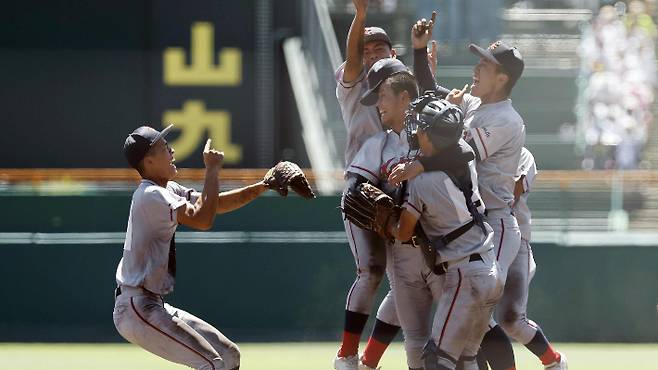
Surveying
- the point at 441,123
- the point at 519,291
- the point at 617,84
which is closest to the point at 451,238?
the point at 441,123

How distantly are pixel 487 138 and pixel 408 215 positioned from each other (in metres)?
0.93

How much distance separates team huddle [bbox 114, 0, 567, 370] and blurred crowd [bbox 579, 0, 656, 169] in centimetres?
370

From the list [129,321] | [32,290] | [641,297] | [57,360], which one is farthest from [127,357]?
[641,297]

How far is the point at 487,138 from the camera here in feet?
21.4

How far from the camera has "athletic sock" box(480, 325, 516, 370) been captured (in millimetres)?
6641

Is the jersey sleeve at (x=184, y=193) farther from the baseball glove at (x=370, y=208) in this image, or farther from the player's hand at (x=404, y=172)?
the player's hand at (x=404, y=172)

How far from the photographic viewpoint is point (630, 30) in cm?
1124

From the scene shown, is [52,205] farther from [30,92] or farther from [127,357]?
[30,92]

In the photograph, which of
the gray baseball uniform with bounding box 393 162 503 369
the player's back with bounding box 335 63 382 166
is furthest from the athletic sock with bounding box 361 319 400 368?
the gray baseball uniform with bounding box 393 162 503 369

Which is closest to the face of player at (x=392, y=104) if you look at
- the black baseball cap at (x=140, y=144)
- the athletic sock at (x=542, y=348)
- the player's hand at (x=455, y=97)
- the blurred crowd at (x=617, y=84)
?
the player's hand at (x=455, y=97)

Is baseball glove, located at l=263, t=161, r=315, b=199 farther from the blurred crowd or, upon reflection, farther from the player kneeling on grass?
the blurred crowd

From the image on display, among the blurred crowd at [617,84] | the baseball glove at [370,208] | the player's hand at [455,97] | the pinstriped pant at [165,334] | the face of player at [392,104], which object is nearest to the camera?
the baseball glove at [370,208]

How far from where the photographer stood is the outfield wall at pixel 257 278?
10.1 metres

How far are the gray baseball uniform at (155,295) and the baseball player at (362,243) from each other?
0.91 m
